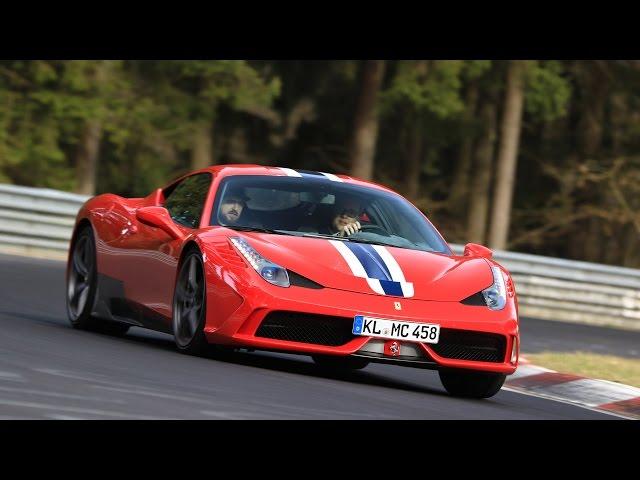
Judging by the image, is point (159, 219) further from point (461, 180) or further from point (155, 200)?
point (461, 180)

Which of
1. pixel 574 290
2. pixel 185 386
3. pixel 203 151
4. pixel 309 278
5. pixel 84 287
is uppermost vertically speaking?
pixel 203 151

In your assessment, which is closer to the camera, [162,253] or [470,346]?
[470,346]

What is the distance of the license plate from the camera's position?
8.55 meters

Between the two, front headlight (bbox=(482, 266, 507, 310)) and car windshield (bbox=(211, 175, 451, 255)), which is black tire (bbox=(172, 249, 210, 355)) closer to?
car windshield (bbox=(211, 175, 451, 255))

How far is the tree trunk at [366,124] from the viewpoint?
29891mm

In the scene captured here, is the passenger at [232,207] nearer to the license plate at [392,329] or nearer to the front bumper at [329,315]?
the front bumper at [329,315]

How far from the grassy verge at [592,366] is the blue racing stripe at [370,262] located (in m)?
2.97

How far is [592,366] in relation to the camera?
12.1 meters

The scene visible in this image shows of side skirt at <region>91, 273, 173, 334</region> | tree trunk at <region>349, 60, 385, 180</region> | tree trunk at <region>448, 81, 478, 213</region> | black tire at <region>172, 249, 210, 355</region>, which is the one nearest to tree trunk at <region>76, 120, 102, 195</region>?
tree trunk at <region>349, 60, 385, 180</region>

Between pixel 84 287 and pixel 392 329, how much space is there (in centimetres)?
314

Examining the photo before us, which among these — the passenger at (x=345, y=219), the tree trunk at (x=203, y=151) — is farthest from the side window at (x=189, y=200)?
the tree trunk at (x=203, y=151)

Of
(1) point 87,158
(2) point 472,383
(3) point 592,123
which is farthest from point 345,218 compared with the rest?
Answer: (3) point 592,123

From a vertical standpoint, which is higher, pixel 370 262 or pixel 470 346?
pixel 370 262
